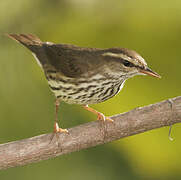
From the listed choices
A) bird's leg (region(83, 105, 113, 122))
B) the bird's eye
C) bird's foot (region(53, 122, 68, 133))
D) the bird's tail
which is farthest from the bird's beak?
the bird's tail

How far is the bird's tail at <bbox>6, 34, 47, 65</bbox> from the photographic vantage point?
162 inches

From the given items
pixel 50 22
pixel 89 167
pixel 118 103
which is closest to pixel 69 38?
pixel 50 22

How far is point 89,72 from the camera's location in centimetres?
384

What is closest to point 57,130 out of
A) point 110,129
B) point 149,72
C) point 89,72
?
point 110,129

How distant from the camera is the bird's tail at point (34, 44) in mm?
4121

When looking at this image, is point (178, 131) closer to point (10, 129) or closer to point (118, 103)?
point (118, 103)

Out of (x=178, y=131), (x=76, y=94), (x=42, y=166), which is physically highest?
(x=76, y=94)

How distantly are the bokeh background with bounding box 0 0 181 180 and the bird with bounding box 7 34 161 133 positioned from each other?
76 millimetres

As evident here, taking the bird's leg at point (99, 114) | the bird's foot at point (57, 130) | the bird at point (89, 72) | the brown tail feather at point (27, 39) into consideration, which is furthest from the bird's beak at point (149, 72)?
the brown tail feather at point (27, 39)

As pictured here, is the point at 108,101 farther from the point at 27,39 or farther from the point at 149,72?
the point at 27,39

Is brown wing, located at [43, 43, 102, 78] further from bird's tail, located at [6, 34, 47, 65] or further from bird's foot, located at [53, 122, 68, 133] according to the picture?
bird's foot, located at [53, 122, 68, 133]

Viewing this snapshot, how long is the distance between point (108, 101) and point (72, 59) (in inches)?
16.0

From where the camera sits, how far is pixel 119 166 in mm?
3969

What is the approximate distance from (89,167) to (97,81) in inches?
26.0
